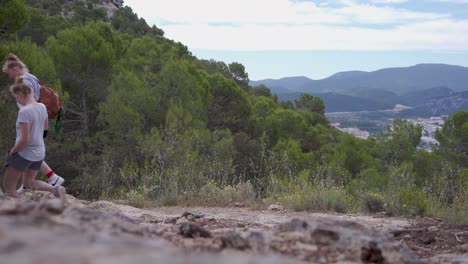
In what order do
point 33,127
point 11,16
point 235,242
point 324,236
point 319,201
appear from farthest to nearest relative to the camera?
point 11,16
point 319,201
point 33,127
point 324,236
point 235,242

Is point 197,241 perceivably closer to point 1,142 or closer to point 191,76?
point 1,142

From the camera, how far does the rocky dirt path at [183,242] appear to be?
155 centimetres

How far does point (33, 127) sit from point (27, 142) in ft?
0.51

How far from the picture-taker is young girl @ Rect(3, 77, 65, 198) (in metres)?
4.71

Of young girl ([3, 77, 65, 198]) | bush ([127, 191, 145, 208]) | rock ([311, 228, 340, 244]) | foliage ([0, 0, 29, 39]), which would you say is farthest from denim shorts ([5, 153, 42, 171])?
foliage ([0, 0, 29, 39])

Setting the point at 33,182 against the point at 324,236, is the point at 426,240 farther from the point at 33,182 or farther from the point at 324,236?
the point at 33,182

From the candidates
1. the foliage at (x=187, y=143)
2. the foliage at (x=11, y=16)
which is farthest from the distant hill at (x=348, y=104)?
the foliage at (x=11, y=16)

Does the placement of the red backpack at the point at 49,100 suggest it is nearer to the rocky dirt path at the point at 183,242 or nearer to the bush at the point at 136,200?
the bush at the point at 136,200

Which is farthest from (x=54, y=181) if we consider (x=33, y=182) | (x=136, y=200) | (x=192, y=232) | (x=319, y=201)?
(x=319, y=201)

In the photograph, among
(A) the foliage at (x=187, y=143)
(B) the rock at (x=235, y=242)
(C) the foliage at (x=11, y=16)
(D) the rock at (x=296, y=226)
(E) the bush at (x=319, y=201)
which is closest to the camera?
(B) the rock at (x=235, y=242)

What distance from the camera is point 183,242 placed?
274cm

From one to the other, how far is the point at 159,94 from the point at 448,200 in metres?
9.15

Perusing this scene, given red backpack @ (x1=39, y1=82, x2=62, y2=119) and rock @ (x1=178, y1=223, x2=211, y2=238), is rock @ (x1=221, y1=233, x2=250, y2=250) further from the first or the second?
red backpack @ (x1=39, y1=82, x2=62, y2=119)

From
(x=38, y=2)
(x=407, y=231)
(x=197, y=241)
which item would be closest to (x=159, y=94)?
(x=407, y=231)
